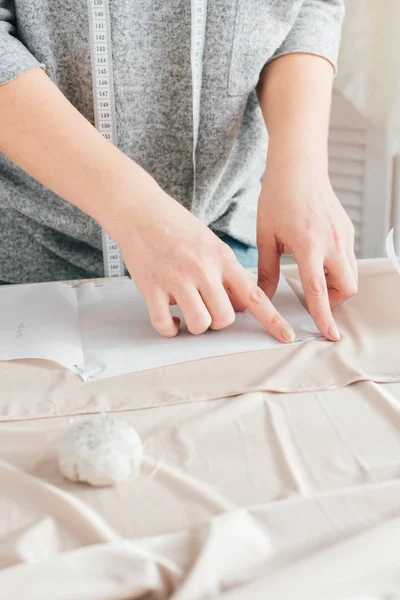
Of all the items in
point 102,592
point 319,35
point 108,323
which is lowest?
point 108,323

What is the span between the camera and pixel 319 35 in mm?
973

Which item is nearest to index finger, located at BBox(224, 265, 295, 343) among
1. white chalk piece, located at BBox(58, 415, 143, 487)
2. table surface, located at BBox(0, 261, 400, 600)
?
table surface, located at BBox(0, 261, 400, 600)

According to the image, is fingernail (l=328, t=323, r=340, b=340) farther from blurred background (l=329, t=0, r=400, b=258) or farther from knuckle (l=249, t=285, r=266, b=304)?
blurred background (l=329, t=0, r=400, b=258)

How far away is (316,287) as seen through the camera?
0.76m

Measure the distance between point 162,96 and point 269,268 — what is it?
0.98 ft

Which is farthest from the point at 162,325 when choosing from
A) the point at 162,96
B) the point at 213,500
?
the point at 162,96

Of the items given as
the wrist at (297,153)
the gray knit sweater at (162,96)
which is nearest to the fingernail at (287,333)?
the wrist at (297,153)

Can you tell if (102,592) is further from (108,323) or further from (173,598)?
(108,323)

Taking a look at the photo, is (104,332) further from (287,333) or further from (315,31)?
(315,31)

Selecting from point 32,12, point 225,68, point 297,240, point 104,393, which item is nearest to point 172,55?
point 225,68

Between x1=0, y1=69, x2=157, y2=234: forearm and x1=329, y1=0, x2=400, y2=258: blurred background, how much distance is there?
38.1 inches

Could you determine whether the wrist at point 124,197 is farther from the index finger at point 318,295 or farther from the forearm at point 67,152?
the index finger at point 318,295

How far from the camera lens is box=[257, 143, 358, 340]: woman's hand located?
2.53ft

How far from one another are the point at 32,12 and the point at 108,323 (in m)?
0.40
